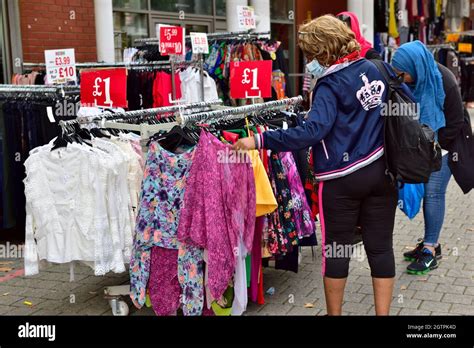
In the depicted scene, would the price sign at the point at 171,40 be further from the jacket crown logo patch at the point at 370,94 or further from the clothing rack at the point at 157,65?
the jacket crown logo patch at the point at 370,94

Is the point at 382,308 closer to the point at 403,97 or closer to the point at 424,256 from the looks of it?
the point at 403,97

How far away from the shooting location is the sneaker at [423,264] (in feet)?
16.8

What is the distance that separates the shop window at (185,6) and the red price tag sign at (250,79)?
208 inches

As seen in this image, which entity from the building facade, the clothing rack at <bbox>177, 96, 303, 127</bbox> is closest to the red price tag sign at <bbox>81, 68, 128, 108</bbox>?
the clothing rack at <bbox>177, 96, 303, 127</bbox>

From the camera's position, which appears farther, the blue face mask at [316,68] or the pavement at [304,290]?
the pavement at [304,290]

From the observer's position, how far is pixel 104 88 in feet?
16.6

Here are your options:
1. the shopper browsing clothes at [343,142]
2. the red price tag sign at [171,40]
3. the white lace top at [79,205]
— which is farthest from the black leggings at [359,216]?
the red price tag sign at [171,40]

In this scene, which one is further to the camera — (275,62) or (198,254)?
(275,62)

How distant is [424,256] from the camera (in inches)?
206

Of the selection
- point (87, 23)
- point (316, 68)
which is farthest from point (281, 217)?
point (87, 23)

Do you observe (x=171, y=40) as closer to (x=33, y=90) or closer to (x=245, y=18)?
(x=245, y=18)

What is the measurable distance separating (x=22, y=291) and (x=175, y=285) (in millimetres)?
1658

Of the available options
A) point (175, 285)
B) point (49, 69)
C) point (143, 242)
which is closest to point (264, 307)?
point (175, 285)

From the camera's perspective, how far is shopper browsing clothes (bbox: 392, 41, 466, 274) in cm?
475
